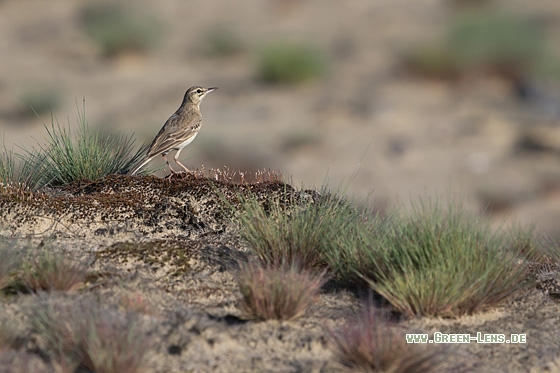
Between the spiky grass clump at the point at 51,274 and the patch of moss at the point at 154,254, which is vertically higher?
the patch of moss at the point at 154,254

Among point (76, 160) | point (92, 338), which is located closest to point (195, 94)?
point (76, 160)

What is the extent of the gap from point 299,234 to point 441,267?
4.10 ft

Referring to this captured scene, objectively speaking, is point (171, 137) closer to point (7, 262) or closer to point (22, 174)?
point (22, 174)

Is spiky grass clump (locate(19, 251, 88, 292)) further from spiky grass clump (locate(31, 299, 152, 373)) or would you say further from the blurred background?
the blurred background

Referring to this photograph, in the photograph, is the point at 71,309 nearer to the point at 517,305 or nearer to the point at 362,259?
the point at 362,259

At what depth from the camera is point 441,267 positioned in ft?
20.5

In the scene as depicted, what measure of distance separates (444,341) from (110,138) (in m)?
5.44

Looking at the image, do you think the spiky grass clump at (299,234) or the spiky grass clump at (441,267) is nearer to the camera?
the spiky grass clump at (441,267)

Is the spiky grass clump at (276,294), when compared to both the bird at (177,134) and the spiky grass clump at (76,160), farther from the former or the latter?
the spiky grass clump at (76,160)

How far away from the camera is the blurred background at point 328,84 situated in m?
20.0

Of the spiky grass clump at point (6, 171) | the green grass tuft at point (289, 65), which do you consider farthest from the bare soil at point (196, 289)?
the green grass tuft at point (289, 65)

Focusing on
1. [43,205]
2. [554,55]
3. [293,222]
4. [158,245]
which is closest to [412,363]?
[293,222]

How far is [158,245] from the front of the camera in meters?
7.16

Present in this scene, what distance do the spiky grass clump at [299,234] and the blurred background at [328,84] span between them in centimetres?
888
